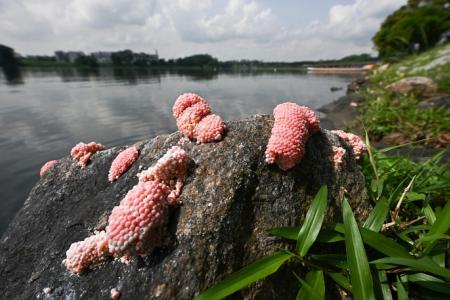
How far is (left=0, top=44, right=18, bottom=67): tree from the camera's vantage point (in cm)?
7788

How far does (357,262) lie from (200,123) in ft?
5.35

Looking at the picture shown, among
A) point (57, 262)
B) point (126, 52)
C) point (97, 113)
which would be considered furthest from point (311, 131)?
point (126, 52)

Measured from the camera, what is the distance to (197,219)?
6.27 feet

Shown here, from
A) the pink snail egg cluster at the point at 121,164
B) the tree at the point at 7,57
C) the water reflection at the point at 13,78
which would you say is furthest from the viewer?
the tree at the point at 7,57

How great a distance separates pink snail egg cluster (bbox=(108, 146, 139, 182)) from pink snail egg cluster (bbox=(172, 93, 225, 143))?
0.65m

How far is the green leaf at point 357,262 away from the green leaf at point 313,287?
0.20 metres

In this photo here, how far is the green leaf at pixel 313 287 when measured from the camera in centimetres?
159

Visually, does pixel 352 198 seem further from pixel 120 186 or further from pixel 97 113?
pixel 97 113

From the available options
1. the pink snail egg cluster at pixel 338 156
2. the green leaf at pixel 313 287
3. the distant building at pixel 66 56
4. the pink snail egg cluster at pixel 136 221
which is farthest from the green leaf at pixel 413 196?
the distant building at pixel 66 56

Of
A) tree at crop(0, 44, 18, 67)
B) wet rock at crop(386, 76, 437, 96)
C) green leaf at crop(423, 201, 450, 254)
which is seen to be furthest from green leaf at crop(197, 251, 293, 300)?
tree at crop(0, 44, 18, 67)

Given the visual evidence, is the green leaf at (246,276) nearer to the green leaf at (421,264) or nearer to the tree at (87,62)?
the green leaf at (421,264)

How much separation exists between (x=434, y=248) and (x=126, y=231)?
217 cm

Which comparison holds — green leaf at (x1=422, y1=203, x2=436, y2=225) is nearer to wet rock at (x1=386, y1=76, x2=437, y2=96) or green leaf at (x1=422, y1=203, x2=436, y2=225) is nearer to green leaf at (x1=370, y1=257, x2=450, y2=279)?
green leaf at (x1=370, y1=257, x2=450, y2=279)

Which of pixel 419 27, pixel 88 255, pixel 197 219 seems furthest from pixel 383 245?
pixel 419 27
